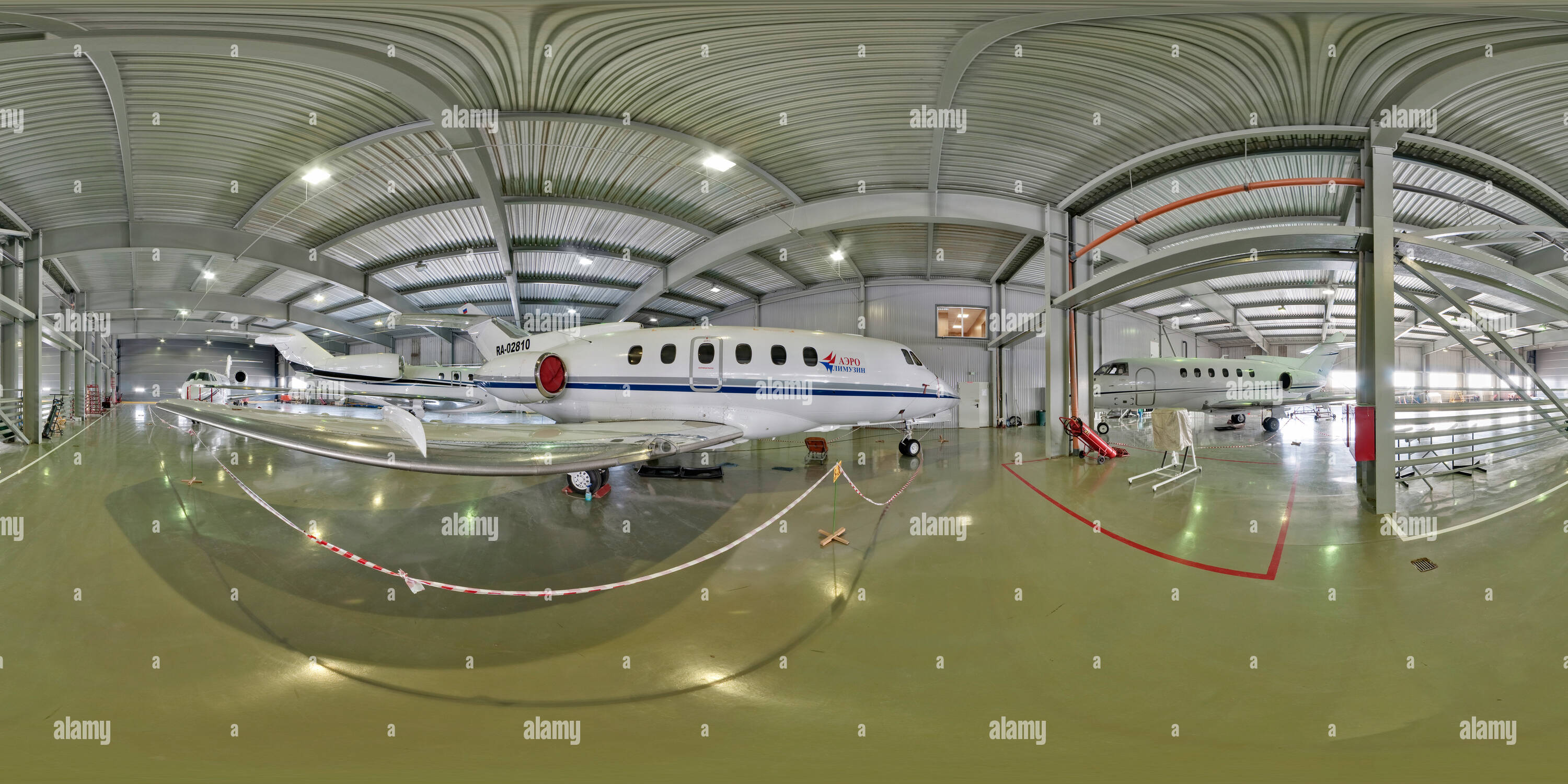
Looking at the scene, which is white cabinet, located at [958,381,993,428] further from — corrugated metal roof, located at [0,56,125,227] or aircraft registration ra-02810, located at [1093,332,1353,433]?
corrugated metal roof, located at [0,56,125,227]

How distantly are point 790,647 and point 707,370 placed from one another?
488 centimetres

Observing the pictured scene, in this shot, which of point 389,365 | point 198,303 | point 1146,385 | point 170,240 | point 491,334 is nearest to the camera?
point 389,365

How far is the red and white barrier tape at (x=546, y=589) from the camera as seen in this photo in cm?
298

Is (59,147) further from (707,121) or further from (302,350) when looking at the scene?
(707,121)

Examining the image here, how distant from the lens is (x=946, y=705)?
228 cm

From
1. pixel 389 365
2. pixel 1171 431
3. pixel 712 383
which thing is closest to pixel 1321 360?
pixel 1171 431

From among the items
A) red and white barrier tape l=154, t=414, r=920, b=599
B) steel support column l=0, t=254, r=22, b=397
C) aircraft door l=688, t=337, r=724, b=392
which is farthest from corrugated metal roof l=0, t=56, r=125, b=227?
aircraft door l=688, t=337, r=724, b=392

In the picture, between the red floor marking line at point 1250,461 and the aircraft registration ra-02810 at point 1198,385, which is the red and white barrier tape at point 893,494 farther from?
the aircraft registration ra-02810 at point 1198,385

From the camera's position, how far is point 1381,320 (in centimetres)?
548

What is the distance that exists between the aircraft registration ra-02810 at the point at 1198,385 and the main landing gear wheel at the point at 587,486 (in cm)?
1491

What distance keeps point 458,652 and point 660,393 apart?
183 inches

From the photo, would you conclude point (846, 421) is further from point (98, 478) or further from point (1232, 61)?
point (98, 478)

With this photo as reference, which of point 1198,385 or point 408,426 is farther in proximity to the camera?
point 1198,385

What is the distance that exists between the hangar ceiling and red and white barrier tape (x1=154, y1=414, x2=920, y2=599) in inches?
214
